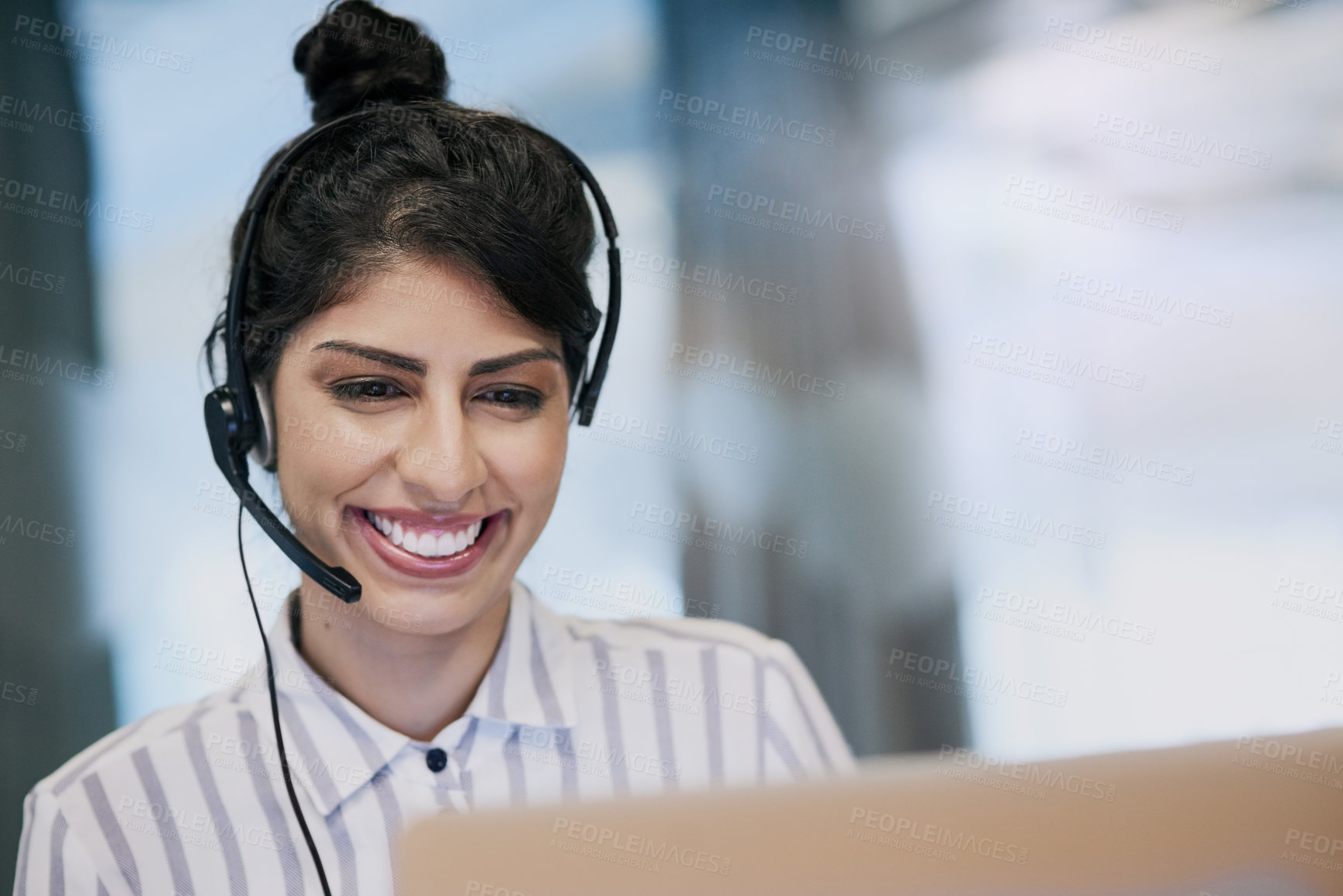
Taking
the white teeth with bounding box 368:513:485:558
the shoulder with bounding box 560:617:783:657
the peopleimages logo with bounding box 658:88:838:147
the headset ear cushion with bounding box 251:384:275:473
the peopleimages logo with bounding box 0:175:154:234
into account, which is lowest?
the shoulder with bounding box 560:617:783:657

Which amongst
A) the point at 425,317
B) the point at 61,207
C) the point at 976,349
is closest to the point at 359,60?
the point at 425,317

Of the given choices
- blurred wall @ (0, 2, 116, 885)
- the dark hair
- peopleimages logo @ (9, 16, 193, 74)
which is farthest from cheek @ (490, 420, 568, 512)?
peopleimages logo @ (9, 16, 193, 74)

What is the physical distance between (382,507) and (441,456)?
0.10m

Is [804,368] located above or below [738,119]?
below

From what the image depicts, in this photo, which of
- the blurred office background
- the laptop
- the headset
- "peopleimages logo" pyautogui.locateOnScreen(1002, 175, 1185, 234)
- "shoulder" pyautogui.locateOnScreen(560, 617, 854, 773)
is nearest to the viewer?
the laptop

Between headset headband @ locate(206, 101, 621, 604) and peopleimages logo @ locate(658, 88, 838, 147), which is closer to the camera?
headset headband @ locate(206, 101, 621, 604)

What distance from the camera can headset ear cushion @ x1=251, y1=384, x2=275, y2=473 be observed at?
44.7 inches

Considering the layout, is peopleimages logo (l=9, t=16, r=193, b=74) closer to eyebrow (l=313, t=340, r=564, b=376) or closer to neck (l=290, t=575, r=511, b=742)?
eyebrow (l=313, t=340, r=564, b=376)

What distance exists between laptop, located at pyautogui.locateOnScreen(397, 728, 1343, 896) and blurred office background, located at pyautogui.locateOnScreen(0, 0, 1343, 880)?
130cm

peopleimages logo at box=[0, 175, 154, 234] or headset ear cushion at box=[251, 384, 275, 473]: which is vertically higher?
peopleimages logo at box=[0, 175, 154, 234]

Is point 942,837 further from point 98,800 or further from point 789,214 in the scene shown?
point 789,214

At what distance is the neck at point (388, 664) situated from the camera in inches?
44.9

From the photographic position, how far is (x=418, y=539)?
3.64ft

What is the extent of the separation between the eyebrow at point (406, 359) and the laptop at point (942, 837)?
709mm
